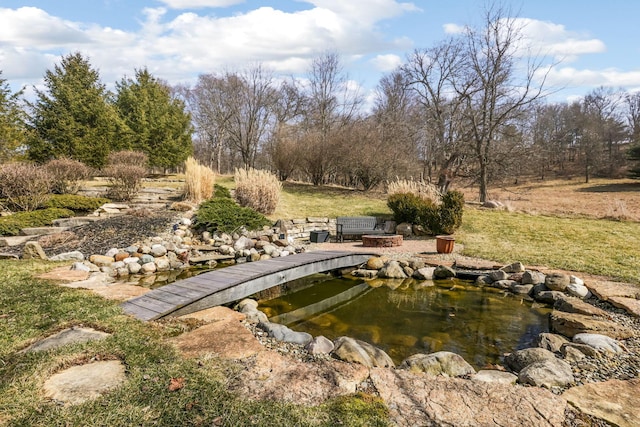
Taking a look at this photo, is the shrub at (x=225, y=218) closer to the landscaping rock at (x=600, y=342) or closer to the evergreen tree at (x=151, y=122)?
the landscaping rock at (x=600, y=342)

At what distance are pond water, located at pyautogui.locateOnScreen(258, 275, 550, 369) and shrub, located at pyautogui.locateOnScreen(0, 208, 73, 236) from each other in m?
5.89

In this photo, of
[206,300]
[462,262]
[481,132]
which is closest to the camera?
[206,300]

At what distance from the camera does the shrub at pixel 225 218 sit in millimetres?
8016

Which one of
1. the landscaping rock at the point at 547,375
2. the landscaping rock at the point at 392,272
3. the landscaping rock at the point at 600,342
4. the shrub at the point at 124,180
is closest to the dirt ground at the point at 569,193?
the landscaping rock at the point at 392,272

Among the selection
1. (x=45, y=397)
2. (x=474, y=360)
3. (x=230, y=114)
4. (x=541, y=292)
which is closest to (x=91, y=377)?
(x=45, y=397)

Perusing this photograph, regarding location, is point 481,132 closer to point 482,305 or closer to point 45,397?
point 482,305

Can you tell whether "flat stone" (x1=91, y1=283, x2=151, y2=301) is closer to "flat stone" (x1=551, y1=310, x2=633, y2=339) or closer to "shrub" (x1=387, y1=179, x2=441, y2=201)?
"flat stone" (x1=551, y1=310, x2=633, y2=339)

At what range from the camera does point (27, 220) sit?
749cm

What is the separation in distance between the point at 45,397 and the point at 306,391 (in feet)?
4.66

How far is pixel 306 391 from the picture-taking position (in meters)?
2.09

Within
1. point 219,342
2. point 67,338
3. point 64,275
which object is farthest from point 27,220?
point 219,342

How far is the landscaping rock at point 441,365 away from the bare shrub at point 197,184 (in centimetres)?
864

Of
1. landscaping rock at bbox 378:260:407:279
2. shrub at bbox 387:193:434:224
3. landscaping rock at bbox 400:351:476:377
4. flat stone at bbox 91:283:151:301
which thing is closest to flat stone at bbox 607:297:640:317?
landscaping rock at bbox 400:351:476:377

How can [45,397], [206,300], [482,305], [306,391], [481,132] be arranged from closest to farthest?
[45,397], [306,391], [206,300], [482,305], [481,132]
